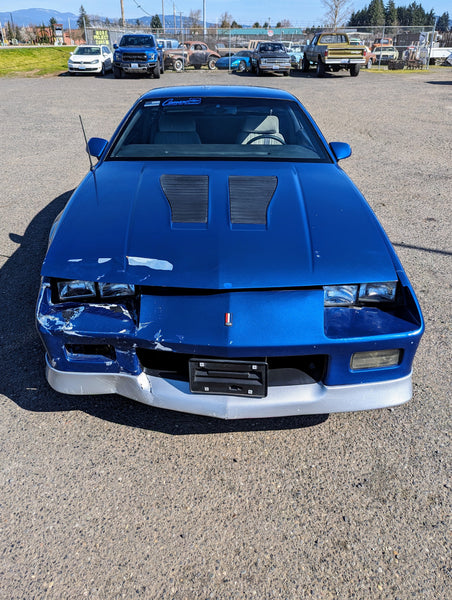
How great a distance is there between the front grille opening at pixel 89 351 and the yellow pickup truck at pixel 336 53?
22.1 m

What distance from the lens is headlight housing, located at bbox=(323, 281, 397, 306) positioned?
7.18ft

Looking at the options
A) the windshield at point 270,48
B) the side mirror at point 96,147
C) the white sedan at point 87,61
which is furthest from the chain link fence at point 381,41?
the side mirror at point 96,147

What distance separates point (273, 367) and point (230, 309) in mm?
365

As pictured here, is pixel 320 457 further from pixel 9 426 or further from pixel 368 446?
pixel 9 426

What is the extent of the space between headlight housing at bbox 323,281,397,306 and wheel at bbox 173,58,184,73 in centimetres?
2574

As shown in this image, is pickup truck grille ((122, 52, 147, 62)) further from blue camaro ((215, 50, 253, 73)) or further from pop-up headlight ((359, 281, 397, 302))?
pop-up headlight ((359, 281, 397, 302))

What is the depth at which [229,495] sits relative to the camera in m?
2.16

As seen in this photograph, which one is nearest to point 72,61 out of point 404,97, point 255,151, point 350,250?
point 404,97

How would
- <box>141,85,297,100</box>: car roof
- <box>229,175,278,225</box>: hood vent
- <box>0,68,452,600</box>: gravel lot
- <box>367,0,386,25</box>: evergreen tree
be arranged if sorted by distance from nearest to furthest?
<box>0,68,452,600</box>: gravel lot → <box>229,175,278,225</box>: hood vent → <box>141,85,297,100</box>: car roof → <box>367,0,386,25</box>: evergreen tree

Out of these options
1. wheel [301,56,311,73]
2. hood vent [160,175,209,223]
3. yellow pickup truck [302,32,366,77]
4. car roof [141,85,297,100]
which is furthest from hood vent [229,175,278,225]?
wheel [301,56,311,73]

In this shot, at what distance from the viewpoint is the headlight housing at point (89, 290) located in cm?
222

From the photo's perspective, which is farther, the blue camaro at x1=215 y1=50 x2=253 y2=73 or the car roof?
the blue camaro at x1=215 y1=50 x2=253 y2=73

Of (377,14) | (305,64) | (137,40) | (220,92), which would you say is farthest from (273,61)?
A: (377,14)

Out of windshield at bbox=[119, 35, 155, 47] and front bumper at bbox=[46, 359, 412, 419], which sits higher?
windshield at bbox=[119, 35, 155, 47]
